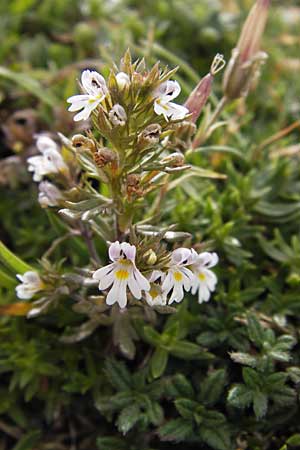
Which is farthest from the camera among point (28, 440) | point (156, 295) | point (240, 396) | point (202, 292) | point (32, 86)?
point (32, 86)

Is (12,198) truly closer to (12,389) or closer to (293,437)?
(12,389)

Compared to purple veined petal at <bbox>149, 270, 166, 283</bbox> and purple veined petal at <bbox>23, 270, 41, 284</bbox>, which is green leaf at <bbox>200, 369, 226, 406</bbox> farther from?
purple veined petal at <bbox>23, 270, 41, 284</bbox>

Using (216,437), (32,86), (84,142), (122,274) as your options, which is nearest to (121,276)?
(122,274)

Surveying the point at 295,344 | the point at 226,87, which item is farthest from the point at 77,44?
the point at 295,344

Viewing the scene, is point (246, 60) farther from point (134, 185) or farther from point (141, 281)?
point (141, 281)

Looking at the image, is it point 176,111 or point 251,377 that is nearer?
point 176,111

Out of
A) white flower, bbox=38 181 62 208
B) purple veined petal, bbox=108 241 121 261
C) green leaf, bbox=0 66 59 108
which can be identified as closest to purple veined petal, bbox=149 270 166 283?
purple veined petal, bbox=108 241 121 261
